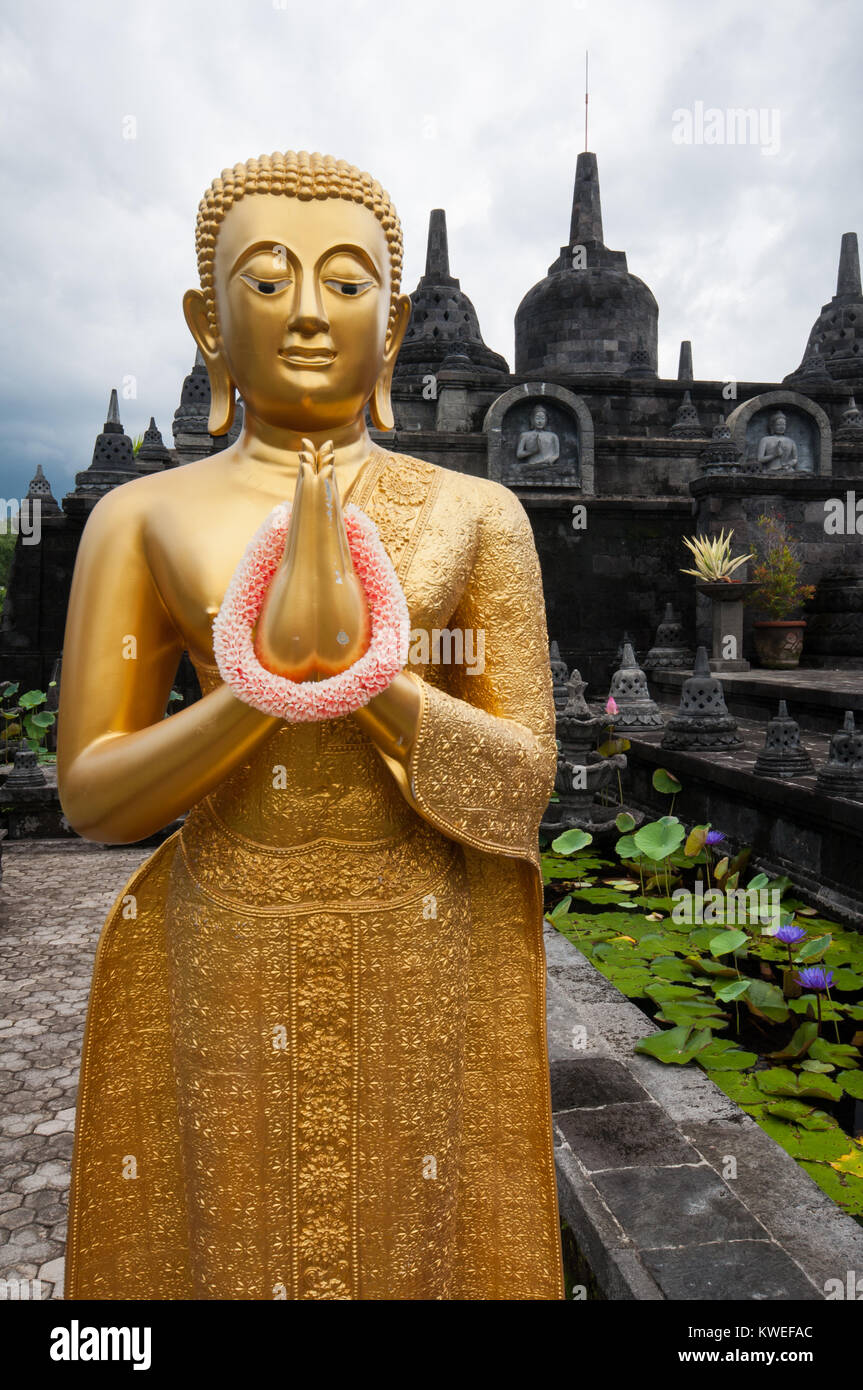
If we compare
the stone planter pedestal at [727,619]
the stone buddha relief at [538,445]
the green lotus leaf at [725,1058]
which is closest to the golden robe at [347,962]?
the green lotus leaf at [725,1058]

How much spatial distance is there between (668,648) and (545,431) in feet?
13.4

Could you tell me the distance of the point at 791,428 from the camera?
14.5m

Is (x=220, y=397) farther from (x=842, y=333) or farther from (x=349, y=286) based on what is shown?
(x=842, y=333)

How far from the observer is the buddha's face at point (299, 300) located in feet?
4.81

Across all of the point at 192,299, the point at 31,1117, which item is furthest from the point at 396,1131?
the point at 31,1117

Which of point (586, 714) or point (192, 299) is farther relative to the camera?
point (586, 714)

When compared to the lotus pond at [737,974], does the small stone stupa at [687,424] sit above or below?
above

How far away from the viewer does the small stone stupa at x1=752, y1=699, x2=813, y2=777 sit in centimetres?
651

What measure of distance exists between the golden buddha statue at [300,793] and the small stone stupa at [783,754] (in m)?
5.38

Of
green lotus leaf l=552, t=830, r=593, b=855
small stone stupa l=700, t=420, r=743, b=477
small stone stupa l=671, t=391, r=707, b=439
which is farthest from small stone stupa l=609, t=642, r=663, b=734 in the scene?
small stone stupa l=671, t=391, r=707, b=439

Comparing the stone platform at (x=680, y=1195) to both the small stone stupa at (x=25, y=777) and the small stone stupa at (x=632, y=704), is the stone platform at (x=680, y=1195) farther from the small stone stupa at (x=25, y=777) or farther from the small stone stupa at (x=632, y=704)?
the small stone stupa at (x=632, y=704)
